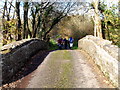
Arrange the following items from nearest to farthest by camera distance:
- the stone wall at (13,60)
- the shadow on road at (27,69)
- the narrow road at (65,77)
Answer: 1. the narrow road at (65,77)
2. the stone wall at (13,60)
3. the shadow on road at (27,69)

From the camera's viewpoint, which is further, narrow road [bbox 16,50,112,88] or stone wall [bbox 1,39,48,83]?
stone wall [bbox 1,39,48,83]

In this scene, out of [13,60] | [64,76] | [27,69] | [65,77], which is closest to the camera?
[65,77]

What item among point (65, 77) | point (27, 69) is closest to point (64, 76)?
point (65, 77)

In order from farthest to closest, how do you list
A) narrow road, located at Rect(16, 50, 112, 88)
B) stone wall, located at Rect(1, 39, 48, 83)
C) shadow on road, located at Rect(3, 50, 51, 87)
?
shadow on road, located at Rect(3, 50, 51, 87), stone wall, located at Rect(1, 39, 48, 83), narrow road, located at Rect(16, 50, 112, 88)

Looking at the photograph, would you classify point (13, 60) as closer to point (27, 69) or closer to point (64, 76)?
point (27, 69)

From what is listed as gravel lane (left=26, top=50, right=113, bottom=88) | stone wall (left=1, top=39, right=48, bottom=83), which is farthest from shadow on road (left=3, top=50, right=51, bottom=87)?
gravel lane (left=26, top=50, right=113, bottom=88)

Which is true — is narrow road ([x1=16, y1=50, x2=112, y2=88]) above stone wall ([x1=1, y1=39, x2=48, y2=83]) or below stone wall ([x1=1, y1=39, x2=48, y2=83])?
below

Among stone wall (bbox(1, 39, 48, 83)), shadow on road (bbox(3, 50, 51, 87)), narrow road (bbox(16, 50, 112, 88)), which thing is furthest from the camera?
shadow on road (bbox(3, 50, 51, 87))

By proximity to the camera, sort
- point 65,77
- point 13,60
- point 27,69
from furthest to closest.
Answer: point 27,69 → point 13,60 → point 65,77

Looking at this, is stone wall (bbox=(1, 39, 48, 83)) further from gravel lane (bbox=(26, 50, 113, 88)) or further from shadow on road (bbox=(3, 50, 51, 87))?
gravel lane (bbox=(26, 50, 113, 88))

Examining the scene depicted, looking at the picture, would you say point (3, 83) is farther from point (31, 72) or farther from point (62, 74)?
point (62, 74)

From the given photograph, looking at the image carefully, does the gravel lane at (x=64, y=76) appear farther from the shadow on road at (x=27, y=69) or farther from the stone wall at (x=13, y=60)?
the stone wall at (x=13, y=60)

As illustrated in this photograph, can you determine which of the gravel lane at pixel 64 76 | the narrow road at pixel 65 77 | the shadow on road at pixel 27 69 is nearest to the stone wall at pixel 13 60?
the shadow on road at pixel 27 69

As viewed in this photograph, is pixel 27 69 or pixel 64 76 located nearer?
pixel 64 76
